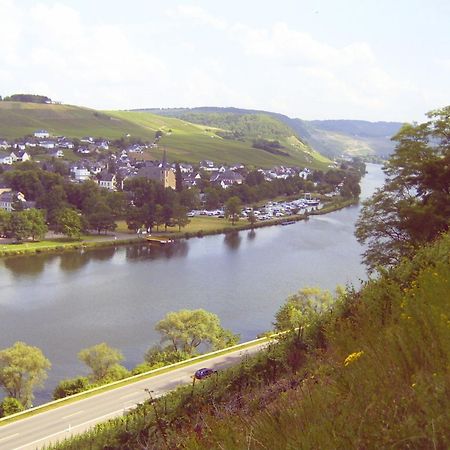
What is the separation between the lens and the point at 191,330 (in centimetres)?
1173

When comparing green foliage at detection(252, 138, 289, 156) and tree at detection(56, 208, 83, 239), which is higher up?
green foliage at detection(252, 138, 289, 156)

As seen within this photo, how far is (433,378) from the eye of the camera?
1714 millimetres

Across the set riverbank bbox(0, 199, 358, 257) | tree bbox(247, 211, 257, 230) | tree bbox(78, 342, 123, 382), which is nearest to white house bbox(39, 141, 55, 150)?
riverbank bbox(0, 199, 358, 257)

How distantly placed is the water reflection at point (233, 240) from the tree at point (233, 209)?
7.04 ft

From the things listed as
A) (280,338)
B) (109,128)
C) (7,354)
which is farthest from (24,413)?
(109,128)

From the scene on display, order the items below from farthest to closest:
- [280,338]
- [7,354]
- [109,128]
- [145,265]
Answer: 1. [109,128]
2. [145,265]
3. [7,354]
4. [280,338]

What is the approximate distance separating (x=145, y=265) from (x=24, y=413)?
13856mm

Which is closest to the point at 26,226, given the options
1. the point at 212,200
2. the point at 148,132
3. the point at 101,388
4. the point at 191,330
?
the point at 212,200

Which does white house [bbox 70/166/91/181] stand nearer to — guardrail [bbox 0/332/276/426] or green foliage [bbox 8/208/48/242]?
green foliage [bbox 8/208/48/242]

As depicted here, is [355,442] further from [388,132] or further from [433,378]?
[388,132]

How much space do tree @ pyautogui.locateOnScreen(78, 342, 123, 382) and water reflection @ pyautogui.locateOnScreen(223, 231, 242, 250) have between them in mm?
15044

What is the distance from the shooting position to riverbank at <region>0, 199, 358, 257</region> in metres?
23.9

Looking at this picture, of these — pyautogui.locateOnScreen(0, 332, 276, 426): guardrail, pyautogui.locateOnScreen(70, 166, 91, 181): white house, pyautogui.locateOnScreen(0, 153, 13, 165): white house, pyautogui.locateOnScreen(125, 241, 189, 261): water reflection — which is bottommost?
pyautogui.locateOnScreen(125, 241, 189, 261): water reflection

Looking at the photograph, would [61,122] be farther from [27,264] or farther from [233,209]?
[27,264]
